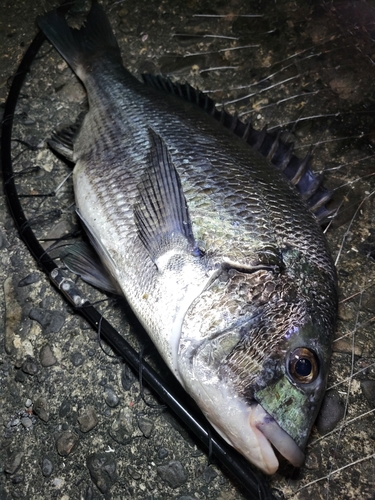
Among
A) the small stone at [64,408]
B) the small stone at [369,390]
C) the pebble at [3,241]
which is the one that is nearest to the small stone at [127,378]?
the small stone at [64,408]

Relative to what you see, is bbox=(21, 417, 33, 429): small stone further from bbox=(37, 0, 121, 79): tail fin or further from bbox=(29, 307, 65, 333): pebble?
bbox=(37, 0, 121, 79): tail fin

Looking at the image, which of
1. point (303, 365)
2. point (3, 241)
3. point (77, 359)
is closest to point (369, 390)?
point (303, 365)

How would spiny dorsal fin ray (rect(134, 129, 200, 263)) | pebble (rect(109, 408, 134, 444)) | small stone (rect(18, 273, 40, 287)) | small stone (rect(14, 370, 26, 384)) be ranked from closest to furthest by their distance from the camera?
spiny dorsal fin ray (rect(134, 129, 200, 263)) < pebble (rect(109, 408, 134, 444)) < small stone (rect(14, 370, 26, 384)) < small stone (rect(18, 273, 40, 287))

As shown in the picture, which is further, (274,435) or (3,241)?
(3,241)

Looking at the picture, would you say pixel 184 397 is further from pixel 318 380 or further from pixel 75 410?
pixel 318 380

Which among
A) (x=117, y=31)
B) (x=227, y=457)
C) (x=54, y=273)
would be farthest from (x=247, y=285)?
(x=117, y=31)

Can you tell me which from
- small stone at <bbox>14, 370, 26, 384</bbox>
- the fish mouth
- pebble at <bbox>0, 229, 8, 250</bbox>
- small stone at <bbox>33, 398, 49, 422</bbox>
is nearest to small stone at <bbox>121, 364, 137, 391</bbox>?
small stone at <bbox>33, 398, 49, 422</bbox>

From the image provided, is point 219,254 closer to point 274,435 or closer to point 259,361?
point 259,361
